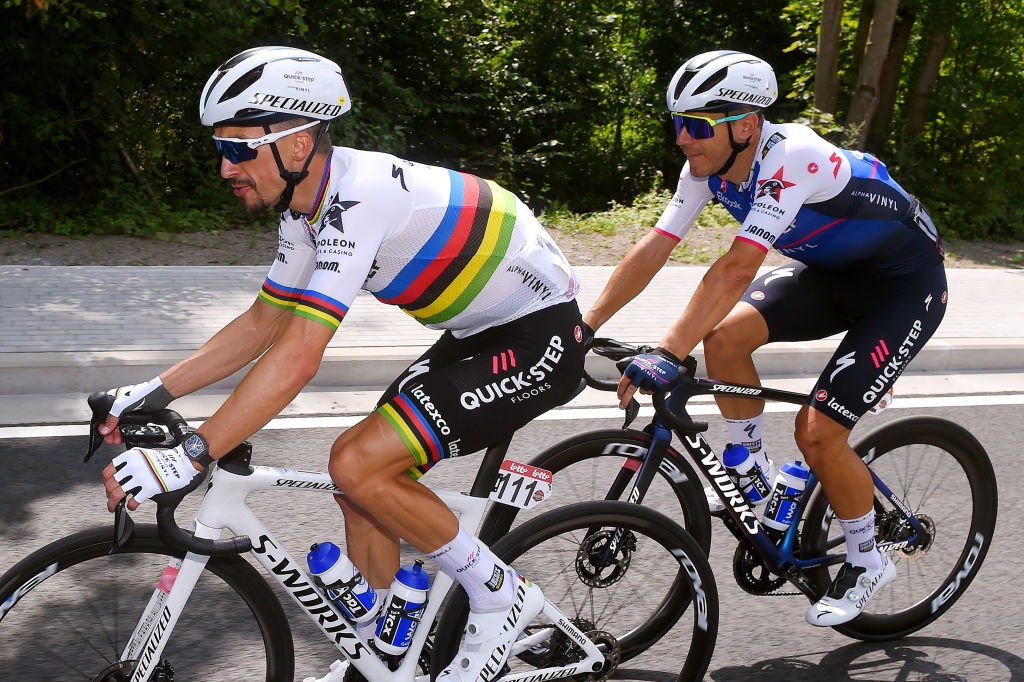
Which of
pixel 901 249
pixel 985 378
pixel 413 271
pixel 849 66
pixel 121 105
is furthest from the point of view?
pixel 849 66

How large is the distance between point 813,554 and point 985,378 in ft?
13.4

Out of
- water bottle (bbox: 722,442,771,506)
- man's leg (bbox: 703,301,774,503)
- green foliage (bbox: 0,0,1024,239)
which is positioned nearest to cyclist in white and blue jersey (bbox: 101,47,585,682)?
man's leg (bbox: 703,301,774,503)

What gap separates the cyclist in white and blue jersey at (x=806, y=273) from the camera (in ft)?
11.2

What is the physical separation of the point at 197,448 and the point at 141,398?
409 millimetres

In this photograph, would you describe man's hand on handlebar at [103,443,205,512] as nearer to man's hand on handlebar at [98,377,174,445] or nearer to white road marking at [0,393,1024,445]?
man's hand on handlebar at [98,377,174,445]

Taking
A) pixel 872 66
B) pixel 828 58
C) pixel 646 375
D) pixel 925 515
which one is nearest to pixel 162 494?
pixel 646 375

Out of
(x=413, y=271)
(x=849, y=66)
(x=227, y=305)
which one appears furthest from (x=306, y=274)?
(x=849, y=66)

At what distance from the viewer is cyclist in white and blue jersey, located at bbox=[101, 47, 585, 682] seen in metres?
2.67

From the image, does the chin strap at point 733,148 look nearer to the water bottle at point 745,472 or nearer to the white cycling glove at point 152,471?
the water bottle at point 745,472

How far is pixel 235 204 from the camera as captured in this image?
1112cm

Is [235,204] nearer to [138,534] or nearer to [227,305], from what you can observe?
[227,305]

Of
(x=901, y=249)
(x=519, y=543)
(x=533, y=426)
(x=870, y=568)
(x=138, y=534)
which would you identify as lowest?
(x=533, y=426)

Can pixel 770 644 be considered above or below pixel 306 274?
below

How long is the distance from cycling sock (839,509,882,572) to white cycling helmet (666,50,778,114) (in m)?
1.50
